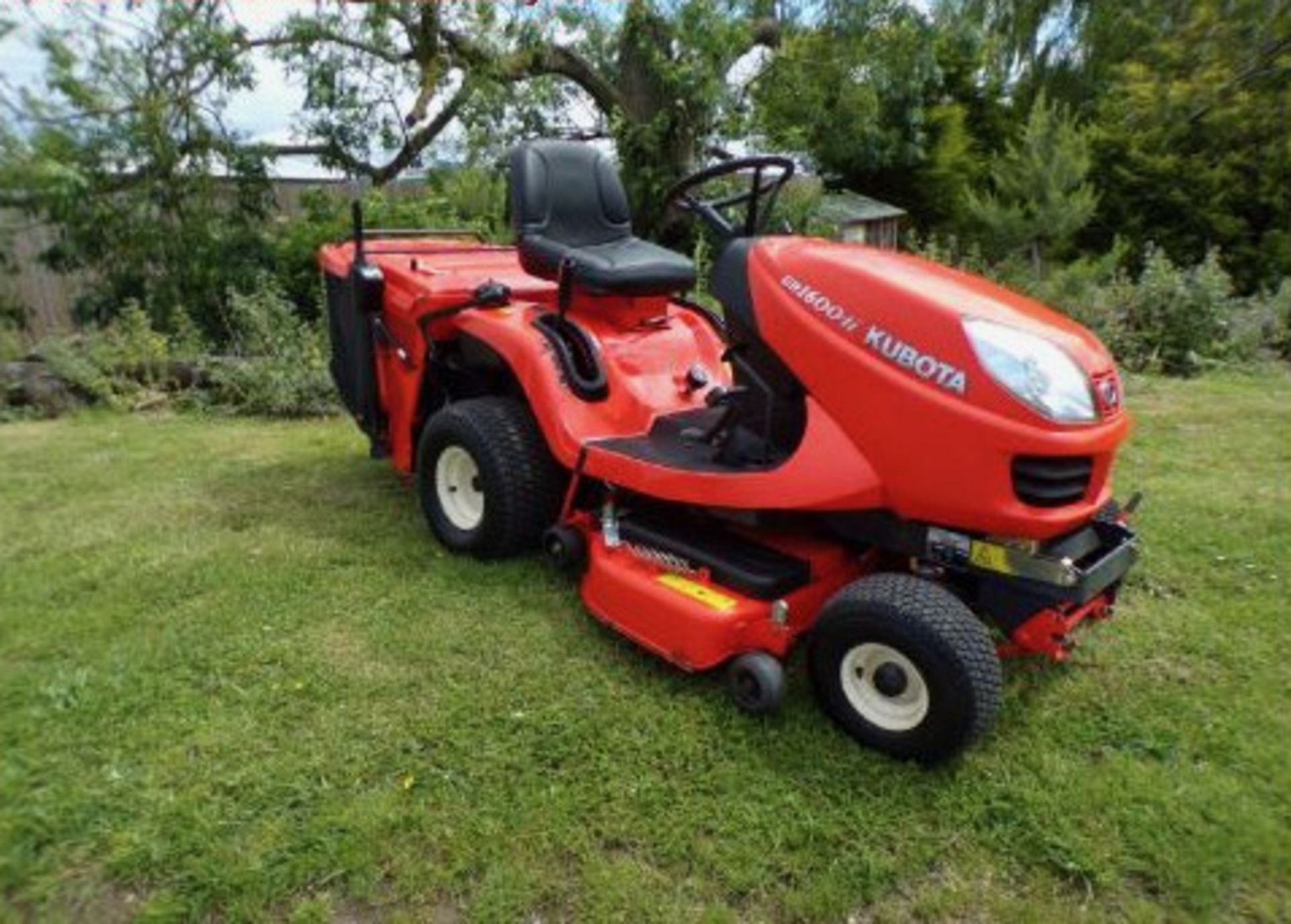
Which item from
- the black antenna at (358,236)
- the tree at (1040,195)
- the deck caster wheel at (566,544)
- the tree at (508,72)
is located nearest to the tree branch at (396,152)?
the tree at (508,72)

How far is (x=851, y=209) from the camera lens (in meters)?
14.9

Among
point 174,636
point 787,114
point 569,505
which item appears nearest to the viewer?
point 174,636

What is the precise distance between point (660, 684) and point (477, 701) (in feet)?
1.68

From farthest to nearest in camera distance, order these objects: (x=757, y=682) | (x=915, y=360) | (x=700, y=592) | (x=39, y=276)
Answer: (x=39, y=276)
(x=700, y=592)
(x=757, y=682)
(x=915, y=360)

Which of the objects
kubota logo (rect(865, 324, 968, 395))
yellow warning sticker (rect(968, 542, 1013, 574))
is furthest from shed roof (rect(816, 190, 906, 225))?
yellow warning sticker (rect(968, 542, 1013, 574))

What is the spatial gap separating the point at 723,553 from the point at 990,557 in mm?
747

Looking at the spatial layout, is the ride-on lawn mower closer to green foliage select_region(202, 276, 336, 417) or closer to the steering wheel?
the steering wheel

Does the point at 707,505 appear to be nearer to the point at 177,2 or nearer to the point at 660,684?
the point at 660,684

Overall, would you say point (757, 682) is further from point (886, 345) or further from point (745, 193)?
point (745, 193)

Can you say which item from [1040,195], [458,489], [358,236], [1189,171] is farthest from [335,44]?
[1189,171]

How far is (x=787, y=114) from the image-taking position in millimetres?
11023

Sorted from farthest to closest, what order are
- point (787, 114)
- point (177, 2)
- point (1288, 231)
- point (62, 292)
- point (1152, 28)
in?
point (1288, 231), point (1152, 28), point (787, 114), point (62, 292), point (177, 2)

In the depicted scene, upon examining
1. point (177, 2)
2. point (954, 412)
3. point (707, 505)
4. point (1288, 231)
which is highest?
point (177, 2)

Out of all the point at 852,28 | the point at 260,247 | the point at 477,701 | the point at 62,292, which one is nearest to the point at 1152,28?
the point at 852,28
